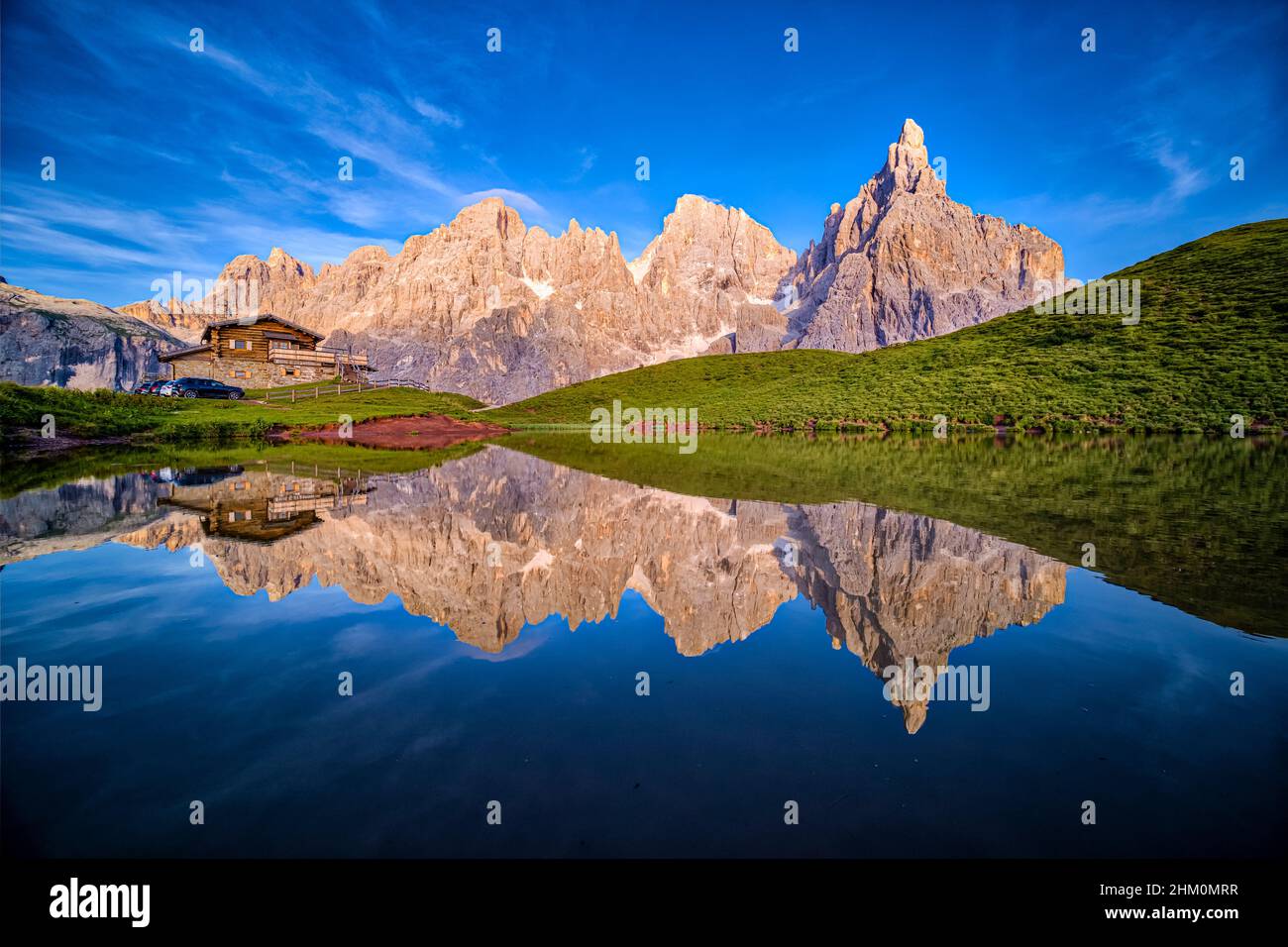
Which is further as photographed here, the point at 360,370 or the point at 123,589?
the point at 360,370

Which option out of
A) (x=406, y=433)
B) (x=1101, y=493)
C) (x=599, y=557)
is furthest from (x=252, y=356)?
(x=1101, y=493)

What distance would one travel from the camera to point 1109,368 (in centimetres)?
4056

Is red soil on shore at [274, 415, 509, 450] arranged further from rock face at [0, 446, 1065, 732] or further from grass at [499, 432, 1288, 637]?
rock face at [0, 446, 1065, 732]

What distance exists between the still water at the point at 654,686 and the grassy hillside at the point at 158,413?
28.7 metres

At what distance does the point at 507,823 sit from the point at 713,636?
10.3 ft

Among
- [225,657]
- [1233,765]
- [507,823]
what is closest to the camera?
[507,823]

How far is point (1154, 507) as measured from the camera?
1154 centimetres

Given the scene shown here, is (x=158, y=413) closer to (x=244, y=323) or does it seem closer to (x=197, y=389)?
(x=197, y=389)

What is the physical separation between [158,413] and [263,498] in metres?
33.4

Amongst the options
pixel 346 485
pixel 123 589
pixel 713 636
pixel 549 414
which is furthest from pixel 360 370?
pixel 713 636

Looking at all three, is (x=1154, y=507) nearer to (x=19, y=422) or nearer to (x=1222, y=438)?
(x=1222, y=438)

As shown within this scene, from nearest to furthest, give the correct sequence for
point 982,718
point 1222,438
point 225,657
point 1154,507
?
1. point 982,718
2. point 225,657
3. point 1154,507
4. point 1222,438

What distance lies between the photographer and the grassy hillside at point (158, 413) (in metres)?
30.8
